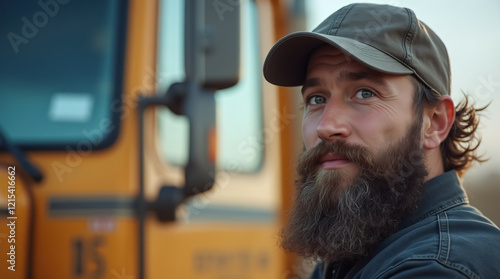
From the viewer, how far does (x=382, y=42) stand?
185 centimetres

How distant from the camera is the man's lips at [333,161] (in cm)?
185

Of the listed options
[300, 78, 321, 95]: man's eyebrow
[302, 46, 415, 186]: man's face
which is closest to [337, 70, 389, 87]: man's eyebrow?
[302, 46, 415, 186]: man's face

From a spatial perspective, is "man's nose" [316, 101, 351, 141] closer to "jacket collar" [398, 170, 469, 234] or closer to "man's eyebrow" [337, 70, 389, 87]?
"man's eyebrow" [337, 70, 389, 87]

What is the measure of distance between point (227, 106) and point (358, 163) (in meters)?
1.64

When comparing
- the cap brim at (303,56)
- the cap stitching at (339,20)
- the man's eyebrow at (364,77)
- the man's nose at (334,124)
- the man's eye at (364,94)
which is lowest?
the man's nose at (334,124)

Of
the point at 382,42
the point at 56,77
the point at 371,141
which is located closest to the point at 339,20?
the point at 382,42

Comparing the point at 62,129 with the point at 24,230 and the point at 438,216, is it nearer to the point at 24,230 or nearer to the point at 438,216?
the point at 24,230

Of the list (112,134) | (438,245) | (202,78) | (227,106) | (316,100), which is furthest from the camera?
(227,106)

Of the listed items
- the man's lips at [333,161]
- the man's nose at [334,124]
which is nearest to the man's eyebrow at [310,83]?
the man's nose at [334,124]

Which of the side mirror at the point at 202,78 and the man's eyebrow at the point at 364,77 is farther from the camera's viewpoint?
the side mirror at the point at 202,78

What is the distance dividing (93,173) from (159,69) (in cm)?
57

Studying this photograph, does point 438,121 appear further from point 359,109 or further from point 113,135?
point 113,135

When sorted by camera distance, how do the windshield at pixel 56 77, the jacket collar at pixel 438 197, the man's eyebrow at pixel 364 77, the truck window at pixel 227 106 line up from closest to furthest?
the jacket collar at pixel 438 197 → the man's eyebrow at pixel 364 77 → the windshield at pixel 56 77 → the truck window at pixel 227 106

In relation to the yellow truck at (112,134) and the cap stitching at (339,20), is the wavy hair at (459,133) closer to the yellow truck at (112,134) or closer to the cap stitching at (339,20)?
the cap stitching at (339,20)
